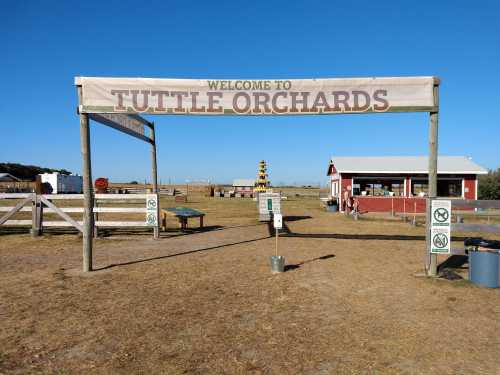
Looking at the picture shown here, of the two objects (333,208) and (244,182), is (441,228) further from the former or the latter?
(244,182)

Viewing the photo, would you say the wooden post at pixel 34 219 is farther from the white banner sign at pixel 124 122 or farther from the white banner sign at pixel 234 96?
the white banner sign at pixel 234 96

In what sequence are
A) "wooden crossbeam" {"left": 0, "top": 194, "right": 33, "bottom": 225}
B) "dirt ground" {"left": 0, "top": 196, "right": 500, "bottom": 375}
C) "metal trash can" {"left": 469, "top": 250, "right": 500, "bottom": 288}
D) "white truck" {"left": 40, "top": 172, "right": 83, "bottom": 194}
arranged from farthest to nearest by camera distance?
1. "white truck" {"left": 40, "top": 172, "right": 83, "bottom": 194}
2. "wooden crossbeam" {"left": 0, "top": 194, "right": 33, "bottom": 225}
3. "metal trash can" {"left": 469, "top": 250, "right": 500, "bottom": 288}
4. "dirt ground" {"left": 0, "top": 196, "right": 500, "bottom": 375}

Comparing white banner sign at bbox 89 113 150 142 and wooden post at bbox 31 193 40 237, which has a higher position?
white banner sign at bbox 89 113 150 142

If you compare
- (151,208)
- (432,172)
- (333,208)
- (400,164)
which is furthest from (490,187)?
(151,208)

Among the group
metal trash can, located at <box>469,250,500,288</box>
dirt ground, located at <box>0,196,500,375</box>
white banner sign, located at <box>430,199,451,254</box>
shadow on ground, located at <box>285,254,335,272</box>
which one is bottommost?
shadow on ground, located at <box>285,254,335,272</box>

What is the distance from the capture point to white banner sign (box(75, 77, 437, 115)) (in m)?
7.51

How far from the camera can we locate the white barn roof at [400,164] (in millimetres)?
24728

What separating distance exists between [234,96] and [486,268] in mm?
5644

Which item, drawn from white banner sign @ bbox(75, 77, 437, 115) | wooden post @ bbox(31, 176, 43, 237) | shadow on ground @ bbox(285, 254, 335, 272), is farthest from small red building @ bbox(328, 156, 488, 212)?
wooden post @ bbox(31, 176, 43, 237)

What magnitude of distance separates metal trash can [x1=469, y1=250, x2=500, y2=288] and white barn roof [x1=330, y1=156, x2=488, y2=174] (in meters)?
18.7

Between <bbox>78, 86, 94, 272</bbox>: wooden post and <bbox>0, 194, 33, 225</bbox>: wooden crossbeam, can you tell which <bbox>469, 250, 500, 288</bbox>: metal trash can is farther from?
<bbox>0, 194, 33, 225</bbox>: wooden crossbeam

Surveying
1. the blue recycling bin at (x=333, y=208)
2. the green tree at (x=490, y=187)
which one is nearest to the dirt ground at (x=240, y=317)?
the blue recycling bin at (x=333, y=208)

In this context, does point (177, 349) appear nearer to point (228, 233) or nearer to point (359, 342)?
point (359, 342)

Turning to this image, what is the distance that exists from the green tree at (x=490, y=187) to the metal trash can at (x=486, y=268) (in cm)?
3297
